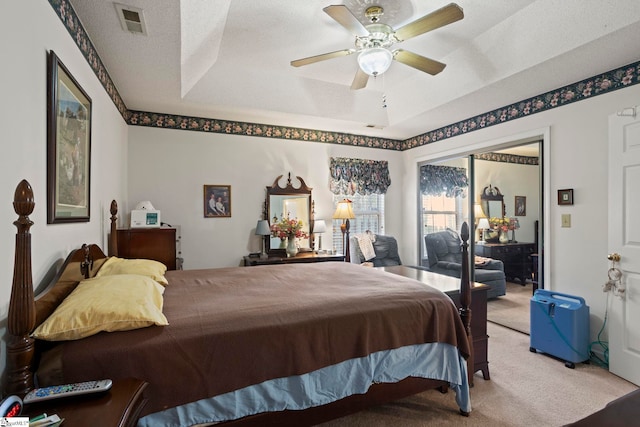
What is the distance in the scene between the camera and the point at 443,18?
2.04m

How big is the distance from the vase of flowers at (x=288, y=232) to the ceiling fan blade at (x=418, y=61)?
2.73 meters

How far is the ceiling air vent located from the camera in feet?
6.59

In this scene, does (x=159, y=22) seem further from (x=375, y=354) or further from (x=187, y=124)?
(x=375, y=354)

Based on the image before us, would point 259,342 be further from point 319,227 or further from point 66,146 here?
point 319,227

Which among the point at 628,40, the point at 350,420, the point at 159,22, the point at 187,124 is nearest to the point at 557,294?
the point at 628,40

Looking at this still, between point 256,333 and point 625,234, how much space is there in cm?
312

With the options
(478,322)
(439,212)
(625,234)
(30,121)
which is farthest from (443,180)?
(30,121)

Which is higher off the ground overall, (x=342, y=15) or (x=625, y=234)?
(x=342, y=15)

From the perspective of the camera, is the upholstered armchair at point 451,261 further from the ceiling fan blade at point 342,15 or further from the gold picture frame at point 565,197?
the ceiling fan blade at point 342,15

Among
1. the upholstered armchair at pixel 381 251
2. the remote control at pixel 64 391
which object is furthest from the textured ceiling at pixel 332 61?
the remote control at pixel 64 391

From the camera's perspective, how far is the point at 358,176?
530 cm

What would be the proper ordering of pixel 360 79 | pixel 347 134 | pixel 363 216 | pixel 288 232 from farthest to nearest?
pixel 363 216, pixel 347 134, pixel 288 232, pixel 360 79

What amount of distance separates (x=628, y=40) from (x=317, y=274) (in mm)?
3006

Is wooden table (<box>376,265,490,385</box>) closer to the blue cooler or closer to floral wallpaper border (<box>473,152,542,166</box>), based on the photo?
the blue cooler
